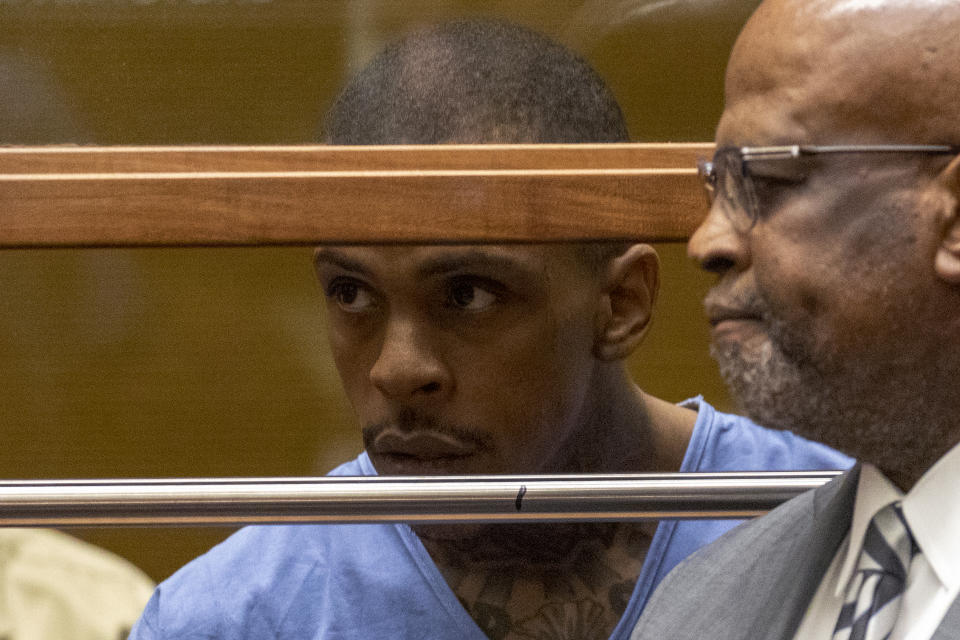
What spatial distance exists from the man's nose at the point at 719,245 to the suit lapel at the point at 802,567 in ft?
0.58

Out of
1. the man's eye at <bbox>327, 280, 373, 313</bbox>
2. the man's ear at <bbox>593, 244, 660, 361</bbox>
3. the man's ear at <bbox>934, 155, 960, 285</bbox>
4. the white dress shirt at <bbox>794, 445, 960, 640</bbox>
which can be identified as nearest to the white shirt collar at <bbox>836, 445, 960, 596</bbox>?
the white dress shirt at <bbox>794, 445, 960, 640</bbox>

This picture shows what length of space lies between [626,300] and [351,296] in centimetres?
25

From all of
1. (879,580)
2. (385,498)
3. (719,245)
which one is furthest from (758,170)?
(385,498)

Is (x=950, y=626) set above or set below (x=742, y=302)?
below

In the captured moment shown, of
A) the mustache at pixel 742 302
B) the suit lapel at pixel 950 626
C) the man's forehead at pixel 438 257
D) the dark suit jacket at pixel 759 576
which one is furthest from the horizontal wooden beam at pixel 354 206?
the suit lapel at pixel 950 626

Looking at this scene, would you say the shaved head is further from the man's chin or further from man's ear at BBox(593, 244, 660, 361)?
the man's chin

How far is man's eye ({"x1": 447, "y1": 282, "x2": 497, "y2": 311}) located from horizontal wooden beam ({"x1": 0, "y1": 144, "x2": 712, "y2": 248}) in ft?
0.22

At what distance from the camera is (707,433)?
3.69ft

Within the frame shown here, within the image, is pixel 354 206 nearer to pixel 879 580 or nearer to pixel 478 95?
pixel 478 95

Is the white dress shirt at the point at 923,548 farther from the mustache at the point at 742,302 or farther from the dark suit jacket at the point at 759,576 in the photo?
the mustache at the point at 742,302

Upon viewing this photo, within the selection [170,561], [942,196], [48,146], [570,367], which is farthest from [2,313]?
[942,196]

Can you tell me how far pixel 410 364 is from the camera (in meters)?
1.06

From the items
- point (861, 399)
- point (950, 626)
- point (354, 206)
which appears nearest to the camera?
point (950, 626)

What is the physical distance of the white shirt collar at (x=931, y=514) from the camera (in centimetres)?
73
